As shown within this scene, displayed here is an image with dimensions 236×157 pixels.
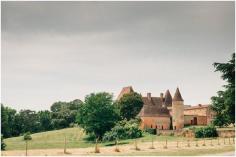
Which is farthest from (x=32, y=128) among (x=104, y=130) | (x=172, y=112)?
(x=104, y=130)

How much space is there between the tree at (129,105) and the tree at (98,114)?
21.5 m

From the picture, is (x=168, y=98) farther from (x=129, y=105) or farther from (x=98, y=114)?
(x=98, y=114)

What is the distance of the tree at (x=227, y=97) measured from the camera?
40.8 m

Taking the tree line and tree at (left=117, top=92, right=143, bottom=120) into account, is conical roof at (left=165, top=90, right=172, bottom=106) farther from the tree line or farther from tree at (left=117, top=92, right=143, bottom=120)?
the tree line

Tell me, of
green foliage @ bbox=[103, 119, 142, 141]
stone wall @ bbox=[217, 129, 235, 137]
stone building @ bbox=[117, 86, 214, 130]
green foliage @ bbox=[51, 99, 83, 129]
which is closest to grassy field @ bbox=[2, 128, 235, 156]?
stone wall @ bbox=[217, 129, 235, 137]

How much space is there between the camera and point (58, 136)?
303ft

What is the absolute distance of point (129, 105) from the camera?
102 meters

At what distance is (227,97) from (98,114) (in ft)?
127

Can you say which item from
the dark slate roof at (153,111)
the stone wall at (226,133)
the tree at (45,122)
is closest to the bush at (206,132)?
the stone wall at (226,133)

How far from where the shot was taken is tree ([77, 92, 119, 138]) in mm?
75938

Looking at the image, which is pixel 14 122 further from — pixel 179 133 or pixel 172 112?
→ pixel 179 133

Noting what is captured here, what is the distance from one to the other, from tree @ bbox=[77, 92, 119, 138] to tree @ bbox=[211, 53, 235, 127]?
34.8 metres

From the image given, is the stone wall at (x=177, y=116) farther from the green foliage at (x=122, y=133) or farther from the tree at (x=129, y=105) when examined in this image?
the green foliage at (x=122, y=133)

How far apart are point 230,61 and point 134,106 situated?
6147 cm
